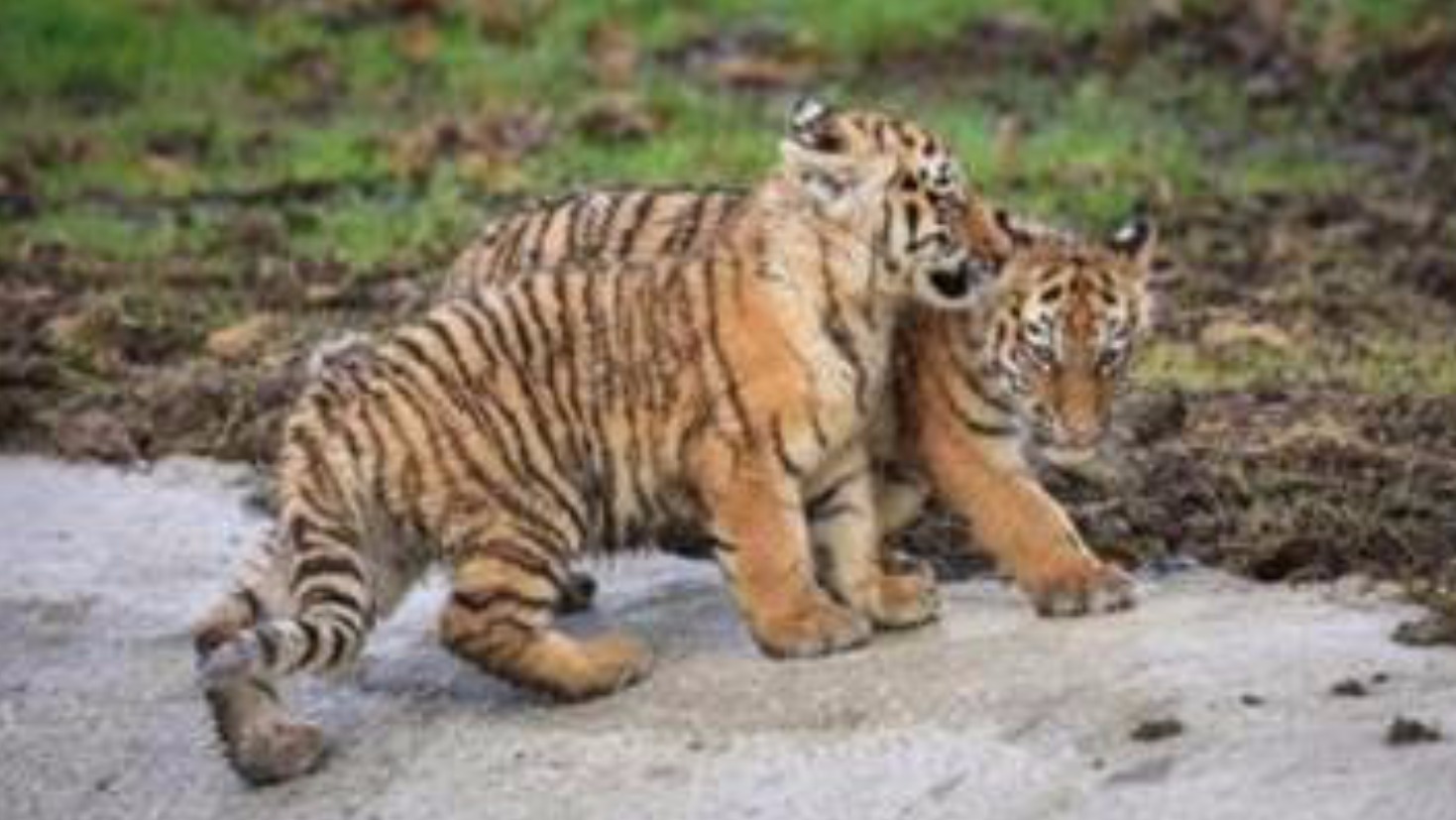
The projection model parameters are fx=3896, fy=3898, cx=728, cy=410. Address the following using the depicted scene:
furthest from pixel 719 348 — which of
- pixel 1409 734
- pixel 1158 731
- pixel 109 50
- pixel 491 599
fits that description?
pixel 109 50

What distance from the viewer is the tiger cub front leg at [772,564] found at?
7164mm

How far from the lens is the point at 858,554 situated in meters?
7.46

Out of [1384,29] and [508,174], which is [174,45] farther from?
[1384,29]

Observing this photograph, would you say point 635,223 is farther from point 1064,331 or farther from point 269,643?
point 269,643

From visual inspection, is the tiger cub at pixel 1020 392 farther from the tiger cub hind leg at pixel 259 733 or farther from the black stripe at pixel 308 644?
the tiger cub hind leg at pixel 259 733

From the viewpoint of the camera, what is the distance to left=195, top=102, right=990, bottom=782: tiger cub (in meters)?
7.15

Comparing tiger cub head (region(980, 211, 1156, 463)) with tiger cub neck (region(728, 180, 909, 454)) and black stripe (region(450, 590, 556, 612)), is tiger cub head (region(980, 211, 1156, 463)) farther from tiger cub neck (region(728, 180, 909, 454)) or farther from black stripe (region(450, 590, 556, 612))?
black stripe (region(450, 590, 556, 612))

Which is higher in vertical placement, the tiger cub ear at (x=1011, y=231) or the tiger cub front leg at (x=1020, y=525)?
the tiger cub ear at (x=1011, y=231)

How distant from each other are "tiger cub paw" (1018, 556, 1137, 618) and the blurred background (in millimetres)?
519

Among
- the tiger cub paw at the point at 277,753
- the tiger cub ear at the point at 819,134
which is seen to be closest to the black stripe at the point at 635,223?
the tiger cub ear at the point at 819,134

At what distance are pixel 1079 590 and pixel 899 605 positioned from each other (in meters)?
0.36

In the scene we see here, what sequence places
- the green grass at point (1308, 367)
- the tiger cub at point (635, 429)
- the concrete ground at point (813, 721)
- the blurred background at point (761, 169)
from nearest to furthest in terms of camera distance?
the concrete ground at point (813, 721), the tiger cub at point (635, 429), the blurred background at point (761, 169), the green grass at point (1308, 367)

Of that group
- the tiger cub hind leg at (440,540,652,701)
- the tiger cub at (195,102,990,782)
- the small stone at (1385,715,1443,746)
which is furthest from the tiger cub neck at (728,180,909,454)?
the small stone at (1385,715,1443,746)

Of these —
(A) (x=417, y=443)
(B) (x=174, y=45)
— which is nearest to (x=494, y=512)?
(A) (x=417, y=443)
